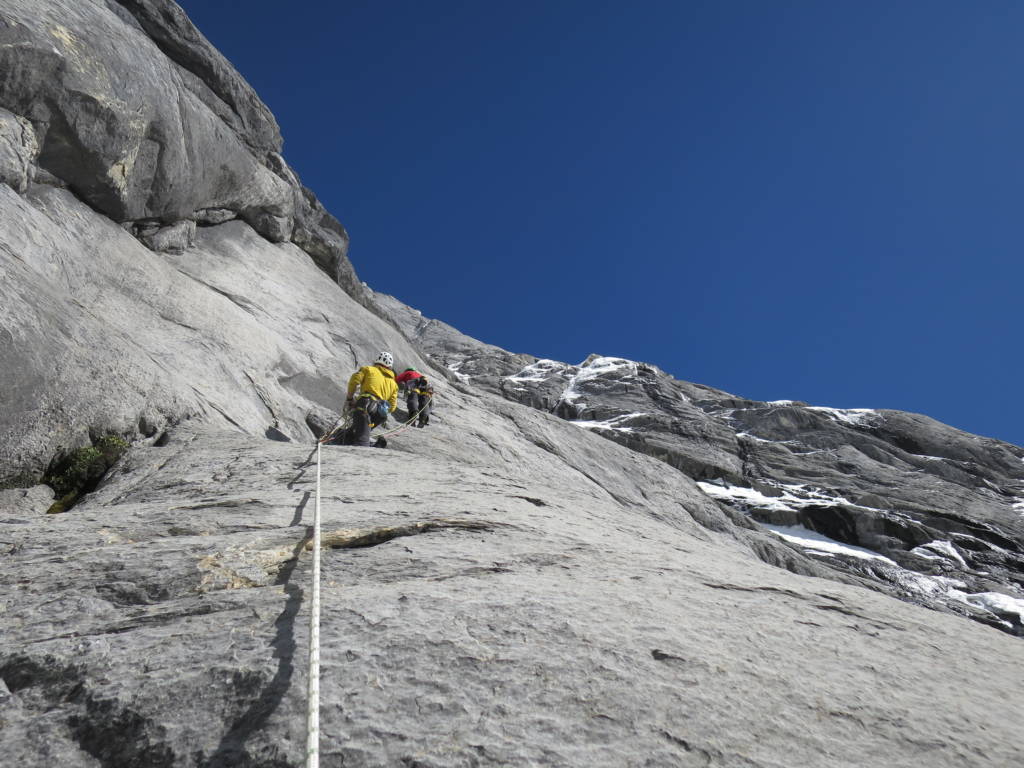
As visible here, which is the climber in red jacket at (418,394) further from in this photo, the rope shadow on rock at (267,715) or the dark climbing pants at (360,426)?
the rope shadow on rock at (267,715)

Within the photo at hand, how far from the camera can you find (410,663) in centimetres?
355

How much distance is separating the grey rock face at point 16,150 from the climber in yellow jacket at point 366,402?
819 centimetres

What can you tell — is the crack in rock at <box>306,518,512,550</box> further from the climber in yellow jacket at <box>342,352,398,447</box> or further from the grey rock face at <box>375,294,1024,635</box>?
the grey rock face at <box>375,294,1024,635</box>

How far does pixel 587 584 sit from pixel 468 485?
4.12 meters

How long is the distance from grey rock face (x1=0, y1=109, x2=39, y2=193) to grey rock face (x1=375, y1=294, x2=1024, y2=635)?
43.2m

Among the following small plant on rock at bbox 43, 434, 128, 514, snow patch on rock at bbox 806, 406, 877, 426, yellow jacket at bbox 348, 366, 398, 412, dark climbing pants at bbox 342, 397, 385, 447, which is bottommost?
small plant on rock at bbox 43, 434, 128, 514

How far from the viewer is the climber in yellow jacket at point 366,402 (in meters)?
14.0

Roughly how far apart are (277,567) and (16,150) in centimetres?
1398

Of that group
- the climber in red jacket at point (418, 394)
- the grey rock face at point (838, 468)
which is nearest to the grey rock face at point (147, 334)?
the climber in red jacket at point (418, 394)

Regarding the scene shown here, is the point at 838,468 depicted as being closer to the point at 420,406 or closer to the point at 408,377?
the point at 420,406

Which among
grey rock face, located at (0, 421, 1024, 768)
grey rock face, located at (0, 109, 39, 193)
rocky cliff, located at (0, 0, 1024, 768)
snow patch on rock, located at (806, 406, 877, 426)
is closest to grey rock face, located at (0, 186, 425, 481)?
rocky cliff, located at (0, 0, 1024, 768)

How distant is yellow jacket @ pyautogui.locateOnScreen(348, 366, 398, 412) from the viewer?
14.3 meters

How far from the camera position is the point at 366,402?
46.5 ft

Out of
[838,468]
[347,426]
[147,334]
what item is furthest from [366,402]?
[838,468]
